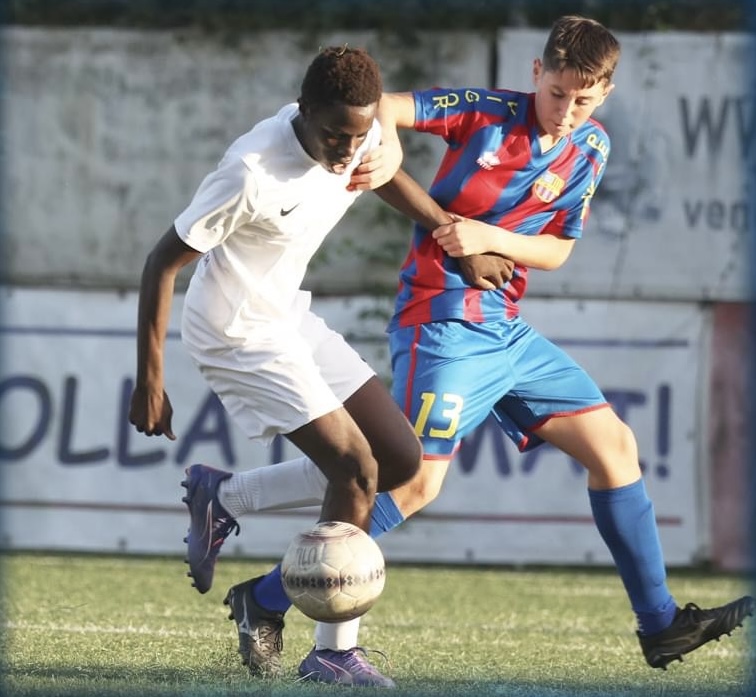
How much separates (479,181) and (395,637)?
198cm

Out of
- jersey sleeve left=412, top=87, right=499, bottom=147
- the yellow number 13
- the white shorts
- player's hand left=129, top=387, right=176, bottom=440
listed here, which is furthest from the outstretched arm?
player's hand left=129, top=387, right=176, bottom=440

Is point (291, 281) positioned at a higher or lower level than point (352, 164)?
lower

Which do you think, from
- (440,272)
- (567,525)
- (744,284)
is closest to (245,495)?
(440,272)

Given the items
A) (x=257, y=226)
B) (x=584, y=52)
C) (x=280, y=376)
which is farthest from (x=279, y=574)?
(x=584, y=52)

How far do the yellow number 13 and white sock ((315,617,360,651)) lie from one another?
75 centimetres

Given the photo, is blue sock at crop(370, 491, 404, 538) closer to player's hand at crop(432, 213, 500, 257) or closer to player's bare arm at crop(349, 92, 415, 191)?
player's hand at crop(432, 213, 500, 257)

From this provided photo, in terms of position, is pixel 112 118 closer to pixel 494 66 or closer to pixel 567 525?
pixel 494 66

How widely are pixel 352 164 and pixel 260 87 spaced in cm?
600

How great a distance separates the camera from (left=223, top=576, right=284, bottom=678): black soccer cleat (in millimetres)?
4996

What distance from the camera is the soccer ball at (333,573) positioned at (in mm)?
4551

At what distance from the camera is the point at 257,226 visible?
15.3ft

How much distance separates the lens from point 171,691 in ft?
14.2

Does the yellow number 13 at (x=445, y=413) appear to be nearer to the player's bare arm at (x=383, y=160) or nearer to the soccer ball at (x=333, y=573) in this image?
the soccer ball at (x=333, y=573)

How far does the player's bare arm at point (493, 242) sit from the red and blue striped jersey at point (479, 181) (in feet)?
0.32
